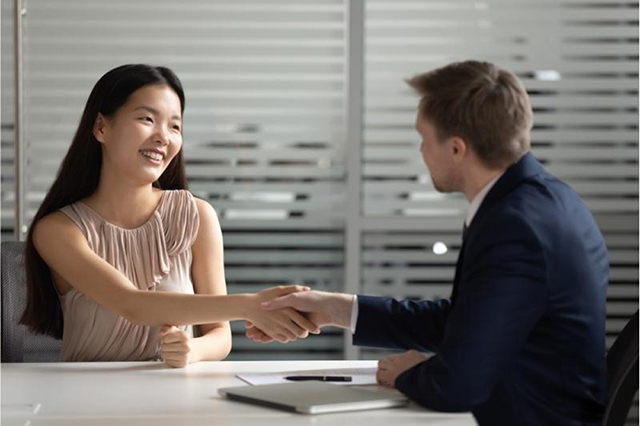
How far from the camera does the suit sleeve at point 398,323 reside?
7.00 ft

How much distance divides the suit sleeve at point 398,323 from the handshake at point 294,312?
4cm

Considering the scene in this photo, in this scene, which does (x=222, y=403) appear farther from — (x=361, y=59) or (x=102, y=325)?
(x=361, y=59)

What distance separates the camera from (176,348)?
2.21 meters

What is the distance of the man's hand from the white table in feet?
0.43

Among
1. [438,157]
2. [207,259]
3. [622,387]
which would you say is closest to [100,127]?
[207,259]

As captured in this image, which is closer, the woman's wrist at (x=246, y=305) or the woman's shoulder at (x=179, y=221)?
the woman's wrist at (x=246, y=305)

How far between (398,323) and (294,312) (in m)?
0.25

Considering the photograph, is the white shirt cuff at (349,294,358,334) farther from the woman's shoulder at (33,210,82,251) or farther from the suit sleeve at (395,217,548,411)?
the woman's shoulder at (33,210,82,251)

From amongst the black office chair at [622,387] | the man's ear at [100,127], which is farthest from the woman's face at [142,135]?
the black office chair at [622,387]

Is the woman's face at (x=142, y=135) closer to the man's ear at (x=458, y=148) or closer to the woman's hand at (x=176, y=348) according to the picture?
the woman's hand at (x=176, y=348)

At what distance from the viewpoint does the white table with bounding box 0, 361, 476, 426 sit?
5.52ft

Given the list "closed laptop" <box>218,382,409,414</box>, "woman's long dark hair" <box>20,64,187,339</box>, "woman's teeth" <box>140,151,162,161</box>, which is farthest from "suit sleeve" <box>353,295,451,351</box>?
"woman's long dark hair" <box>20,64,187,339</box>

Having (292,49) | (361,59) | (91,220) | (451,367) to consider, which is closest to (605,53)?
(361,59)

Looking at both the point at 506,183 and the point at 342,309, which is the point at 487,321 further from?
the point at 342,309
